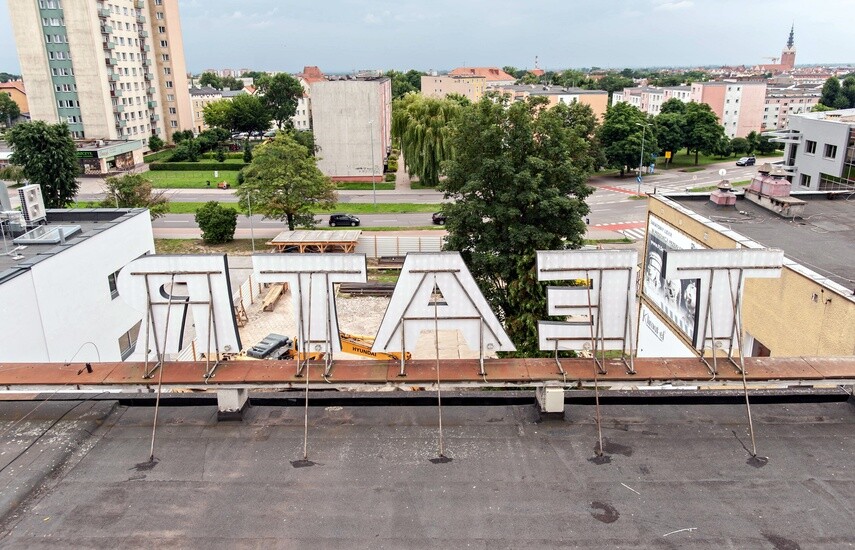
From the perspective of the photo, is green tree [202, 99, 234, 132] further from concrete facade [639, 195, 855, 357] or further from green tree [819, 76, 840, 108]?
green tree [819, 76, 840, 108]

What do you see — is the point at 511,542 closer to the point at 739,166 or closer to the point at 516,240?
the point at 516,240

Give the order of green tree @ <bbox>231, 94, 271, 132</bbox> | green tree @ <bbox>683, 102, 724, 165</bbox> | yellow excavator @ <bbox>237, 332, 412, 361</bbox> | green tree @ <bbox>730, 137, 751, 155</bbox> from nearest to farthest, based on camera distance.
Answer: yellow excavator @ <bbox>237, 332, 412, 361</bbox> < green tree @ <bbox>683, 102, 724, 165</bbox> < green tree @ <bbox>730, 137, 751, 155</bbox> < green tree @ <bbox>231, 94, 271, 132</bbox>

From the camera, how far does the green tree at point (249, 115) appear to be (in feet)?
341

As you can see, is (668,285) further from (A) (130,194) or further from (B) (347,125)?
(B) (347,125)

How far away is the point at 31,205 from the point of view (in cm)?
2214

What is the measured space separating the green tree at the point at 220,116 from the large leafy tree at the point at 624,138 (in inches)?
2474

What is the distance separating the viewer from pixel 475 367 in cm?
1012

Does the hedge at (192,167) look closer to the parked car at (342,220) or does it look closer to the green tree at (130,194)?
the green tree at (130,194)

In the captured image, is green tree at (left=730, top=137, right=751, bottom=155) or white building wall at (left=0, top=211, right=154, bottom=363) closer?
white building wall at (left=0, top=211, right=154, bottom=363)

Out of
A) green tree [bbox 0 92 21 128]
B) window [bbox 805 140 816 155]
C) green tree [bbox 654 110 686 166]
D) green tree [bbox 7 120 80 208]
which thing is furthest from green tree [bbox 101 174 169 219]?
green tree [bbox 0 92 21 128]

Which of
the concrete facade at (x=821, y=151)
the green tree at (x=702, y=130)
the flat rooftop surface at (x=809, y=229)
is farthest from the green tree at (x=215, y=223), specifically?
the green tree at (x=702, y=130)

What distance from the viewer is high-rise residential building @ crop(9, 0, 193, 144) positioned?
79.8 m

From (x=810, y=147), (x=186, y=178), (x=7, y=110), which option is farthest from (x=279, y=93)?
(x=810, y=147)

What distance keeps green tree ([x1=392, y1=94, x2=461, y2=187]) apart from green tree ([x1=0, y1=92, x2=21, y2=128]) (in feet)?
346
